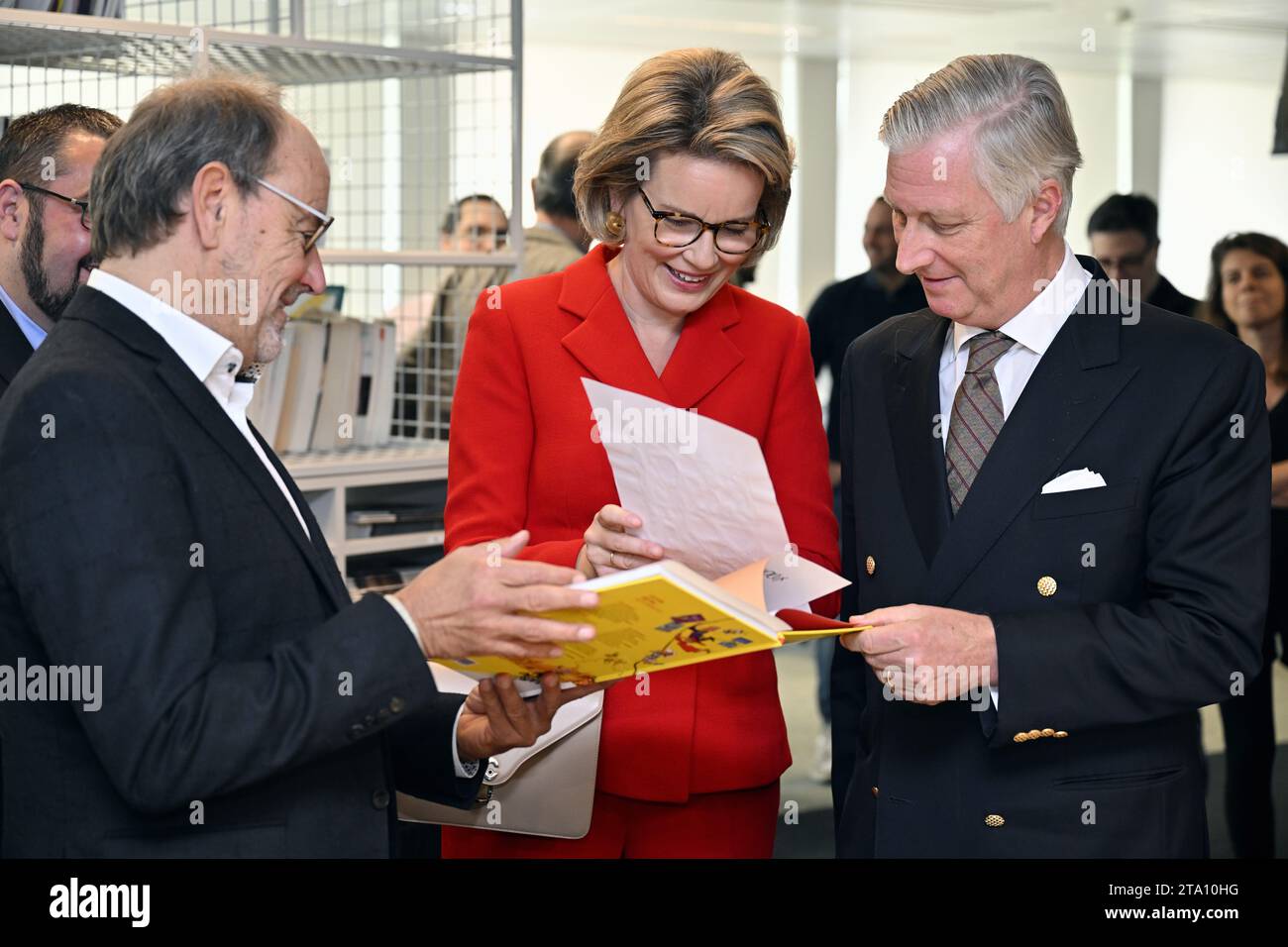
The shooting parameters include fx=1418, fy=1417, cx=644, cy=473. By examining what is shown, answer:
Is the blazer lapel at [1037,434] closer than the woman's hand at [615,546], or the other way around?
the woman's hand at [615,546]

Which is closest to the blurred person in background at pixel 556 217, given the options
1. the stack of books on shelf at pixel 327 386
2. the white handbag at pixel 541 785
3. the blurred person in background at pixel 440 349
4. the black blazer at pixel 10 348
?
the blurred person in background at pixel 440 349

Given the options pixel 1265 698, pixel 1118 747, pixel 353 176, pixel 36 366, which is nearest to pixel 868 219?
pixel 1265 698

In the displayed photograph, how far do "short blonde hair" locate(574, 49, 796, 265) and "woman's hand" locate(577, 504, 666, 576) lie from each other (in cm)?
57

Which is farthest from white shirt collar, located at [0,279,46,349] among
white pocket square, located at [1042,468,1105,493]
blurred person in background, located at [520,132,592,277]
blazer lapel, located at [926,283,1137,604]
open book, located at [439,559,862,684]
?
blurred person in background, located at [520,132,592,277]

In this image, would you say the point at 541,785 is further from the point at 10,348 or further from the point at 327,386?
the point at 327,386

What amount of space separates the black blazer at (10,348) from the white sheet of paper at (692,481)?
1.20m

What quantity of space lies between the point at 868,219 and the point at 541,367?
3.61 metres

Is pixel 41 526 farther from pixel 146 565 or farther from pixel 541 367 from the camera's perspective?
pixel 541 367

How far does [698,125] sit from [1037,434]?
0.63 metres

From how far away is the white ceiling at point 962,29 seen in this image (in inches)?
385

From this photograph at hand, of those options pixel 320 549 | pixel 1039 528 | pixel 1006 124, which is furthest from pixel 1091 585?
pixel 320 549

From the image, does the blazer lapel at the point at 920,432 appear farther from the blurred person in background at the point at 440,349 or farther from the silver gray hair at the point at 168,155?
the blurred person in background at the point at 440,349
